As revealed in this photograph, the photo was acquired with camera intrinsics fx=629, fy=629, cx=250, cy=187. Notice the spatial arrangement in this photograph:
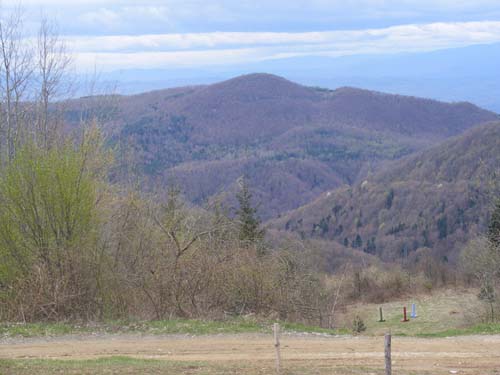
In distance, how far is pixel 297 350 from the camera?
12.3 metres

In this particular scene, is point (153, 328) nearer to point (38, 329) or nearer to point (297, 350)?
point (38, 329)

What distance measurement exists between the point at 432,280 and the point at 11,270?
2749 centimetres

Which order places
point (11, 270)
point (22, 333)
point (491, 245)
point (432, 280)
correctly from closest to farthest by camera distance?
point (22, 333)
point (11, 270)
point (491, 245)
point (432, 280)

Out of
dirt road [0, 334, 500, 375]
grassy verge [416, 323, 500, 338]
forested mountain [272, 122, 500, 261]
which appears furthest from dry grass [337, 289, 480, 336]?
forested mountain [272, 122, 500, 261]

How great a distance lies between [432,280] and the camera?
123 feet

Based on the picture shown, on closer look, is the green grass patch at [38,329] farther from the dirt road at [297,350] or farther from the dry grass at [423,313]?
the dry grass at [423,313]

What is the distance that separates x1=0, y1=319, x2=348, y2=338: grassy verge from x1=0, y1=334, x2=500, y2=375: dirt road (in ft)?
1.35

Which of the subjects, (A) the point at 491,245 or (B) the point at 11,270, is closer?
(B) the point at 11,270

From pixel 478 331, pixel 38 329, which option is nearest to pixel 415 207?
pixel 478 331

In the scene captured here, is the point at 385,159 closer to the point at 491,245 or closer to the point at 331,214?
the point at 331,214

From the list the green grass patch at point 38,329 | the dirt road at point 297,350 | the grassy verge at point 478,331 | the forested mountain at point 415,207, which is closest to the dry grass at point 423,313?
the grassy verge at point 478,331

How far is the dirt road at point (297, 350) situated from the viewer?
1099 cm

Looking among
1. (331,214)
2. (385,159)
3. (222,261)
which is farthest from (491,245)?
(385,159)

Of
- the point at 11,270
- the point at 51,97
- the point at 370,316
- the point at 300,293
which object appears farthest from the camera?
the point at 370,316
